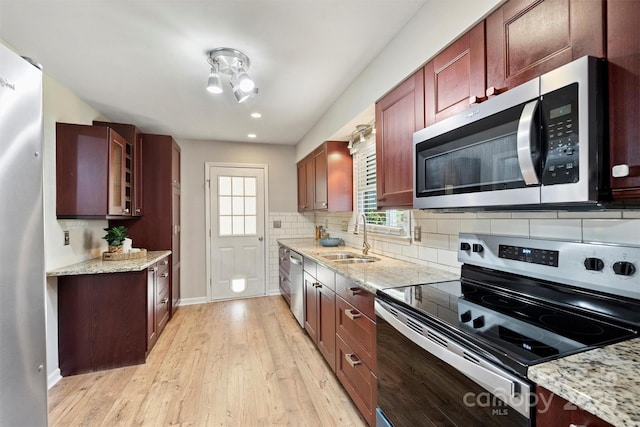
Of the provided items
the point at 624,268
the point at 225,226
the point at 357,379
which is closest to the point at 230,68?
the point at 357,379

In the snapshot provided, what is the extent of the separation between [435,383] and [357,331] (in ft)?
2.51

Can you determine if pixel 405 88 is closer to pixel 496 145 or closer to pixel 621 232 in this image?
pixel 496 145

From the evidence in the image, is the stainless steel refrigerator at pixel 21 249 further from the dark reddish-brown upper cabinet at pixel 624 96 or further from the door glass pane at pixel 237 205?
the door glass pane at pixel 237 205

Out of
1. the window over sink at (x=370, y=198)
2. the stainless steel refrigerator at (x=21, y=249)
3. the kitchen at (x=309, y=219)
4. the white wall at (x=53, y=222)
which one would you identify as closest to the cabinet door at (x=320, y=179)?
the kitchen at (x=309, y=219)

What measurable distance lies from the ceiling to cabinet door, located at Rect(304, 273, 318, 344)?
5.04 ft

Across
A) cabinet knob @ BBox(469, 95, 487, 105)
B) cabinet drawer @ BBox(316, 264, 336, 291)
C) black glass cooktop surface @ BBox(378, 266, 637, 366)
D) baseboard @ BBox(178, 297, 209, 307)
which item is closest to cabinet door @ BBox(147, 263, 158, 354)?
baseboard @ BBox(178, 297, 209, 307)

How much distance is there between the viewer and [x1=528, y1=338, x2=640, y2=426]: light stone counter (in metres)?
0.56

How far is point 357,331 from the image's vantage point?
5.91ft

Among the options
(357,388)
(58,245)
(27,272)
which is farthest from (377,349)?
(58,245)

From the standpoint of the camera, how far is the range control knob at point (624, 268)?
0.96 m

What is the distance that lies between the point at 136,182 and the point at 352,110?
2561mm

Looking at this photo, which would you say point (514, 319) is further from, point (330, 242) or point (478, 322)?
point (330, 242)

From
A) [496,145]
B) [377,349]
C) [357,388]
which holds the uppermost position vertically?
[496,145]

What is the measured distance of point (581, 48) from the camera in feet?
2.96
